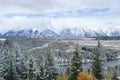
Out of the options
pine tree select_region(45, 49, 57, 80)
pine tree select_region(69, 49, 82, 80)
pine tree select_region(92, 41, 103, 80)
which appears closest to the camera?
pine tree select_region(69, 49, 82, 80)

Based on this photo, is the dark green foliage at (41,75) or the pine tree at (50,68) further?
the pine tree at (50,68)

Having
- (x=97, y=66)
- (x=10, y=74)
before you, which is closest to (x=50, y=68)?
(x=97, y=66)

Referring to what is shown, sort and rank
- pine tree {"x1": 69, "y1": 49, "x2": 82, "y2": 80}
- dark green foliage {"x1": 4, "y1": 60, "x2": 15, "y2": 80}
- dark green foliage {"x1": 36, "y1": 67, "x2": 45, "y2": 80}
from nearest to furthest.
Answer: pine tree {"x1": 69, "y1": 49, "x2": 82, "y2": 80} < dark green foliage {"x1": 36, "y1": 67, "x2": 45, "y2": 80} < dark green foliage {"x1": 4, "y1": 60, "x2": 15, "y2": 80}

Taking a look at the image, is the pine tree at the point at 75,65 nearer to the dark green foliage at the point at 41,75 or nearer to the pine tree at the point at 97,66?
the pine tree at the point at 97,66

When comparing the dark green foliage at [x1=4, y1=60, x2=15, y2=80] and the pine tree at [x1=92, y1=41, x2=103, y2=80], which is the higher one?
the pine tree at [x1=92, y1=41, x2=103, y2=80]

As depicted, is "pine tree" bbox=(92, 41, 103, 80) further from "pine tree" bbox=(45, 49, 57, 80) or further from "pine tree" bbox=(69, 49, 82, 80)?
Result: "pine tree" bbox=(45, 49, 57, 80)

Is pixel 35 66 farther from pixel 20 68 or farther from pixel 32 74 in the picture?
pixel 20 68

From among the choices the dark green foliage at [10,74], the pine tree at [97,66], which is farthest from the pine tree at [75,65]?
the dark green foliage at [10,74]

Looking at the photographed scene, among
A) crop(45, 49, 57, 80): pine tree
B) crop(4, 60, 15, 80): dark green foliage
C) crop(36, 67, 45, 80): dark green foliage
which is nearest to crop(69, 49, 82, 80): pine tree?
crop(36, 67, 45, 80): dark green foliage

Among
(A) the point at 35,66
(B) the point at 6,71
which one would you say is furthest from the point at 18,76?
(A) the point at 35,66

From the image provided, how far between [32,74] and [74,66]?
10368 mm

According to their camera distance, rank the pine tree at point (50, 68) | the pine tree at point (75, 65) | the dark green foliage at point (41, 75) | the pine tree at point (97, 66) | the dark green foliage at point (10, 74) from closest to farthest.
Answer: the pine tree at point (75, 65), the pine tree at point (97, 66), the dark green foliage at point (41, 75), the pine tree at point (50, 68), the dark green foliage at point (10, 74)

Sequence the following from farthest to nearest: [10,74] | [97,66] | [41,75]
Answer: [10,74]
[41,75]
[97,66]

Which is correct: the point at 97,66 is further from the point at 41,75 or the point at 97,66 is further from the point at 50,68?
the point at 41,75
